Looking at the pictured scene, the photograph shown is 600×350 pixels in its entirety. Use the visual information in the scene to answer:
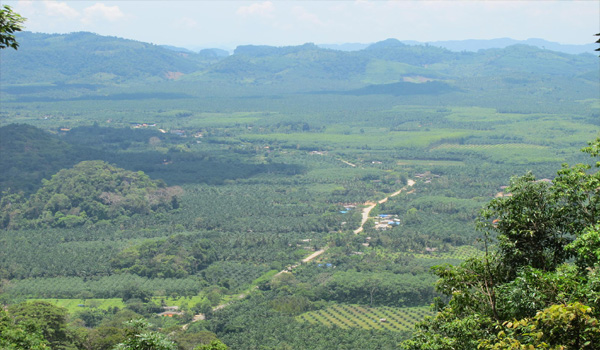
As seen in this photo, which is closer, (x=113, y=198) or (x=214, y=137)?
(x=113, y=198)

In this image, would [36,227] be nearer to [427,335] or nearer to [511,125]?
[427,335]

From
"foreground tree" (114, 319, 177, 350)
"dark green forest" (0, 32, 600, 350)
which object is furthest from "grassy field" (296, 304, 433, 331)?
"foreground tree" (114, 319, 177, 350)

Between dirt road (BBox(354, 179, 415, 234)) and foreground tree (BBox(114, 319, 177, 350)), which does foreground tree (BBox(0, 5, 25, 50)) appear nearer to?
foreground tree (BBox(114, 319, 177, 350))

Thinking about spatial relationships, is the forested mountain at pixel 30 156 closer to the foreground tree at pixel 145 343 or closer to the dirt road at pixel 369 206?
the dirt road at pixel 369 206

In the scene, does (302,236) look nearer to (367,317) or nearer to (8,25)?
(367,317)

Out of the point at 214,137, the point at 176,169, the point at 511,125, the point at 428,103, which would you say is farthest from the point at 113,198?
the point at 428,103

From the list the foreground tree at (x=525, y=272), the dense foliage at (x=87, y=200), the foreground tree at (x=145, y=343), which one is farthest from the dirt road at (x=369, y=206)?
the foreground tree at (x=145, y=343)

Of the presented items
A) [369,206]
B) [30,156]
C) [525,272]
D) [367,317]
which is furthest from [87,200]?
[525,272]
